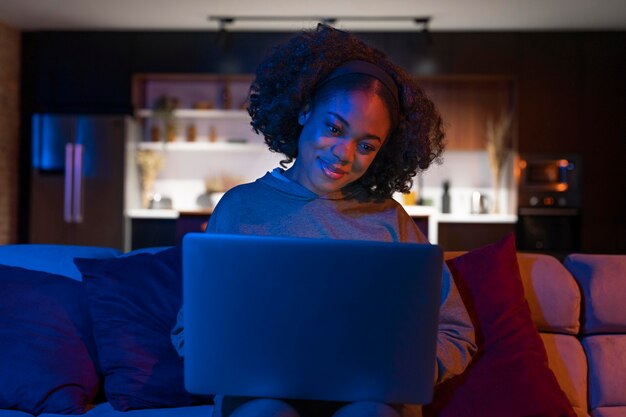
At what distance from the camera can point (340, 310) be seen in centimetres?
118

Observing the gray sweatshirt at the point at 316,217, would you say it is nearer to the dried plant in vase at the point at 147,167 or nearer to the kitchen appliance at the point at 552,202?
the kitchen appliance at the point at 552,202

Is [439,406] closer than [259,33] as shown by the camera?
Yes

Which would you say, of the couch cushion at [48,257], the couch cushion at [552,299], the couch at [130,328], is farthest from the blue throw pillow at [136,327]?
the couch cushion at [552,299]

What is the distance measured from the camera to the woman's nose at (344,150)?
5.30 ft

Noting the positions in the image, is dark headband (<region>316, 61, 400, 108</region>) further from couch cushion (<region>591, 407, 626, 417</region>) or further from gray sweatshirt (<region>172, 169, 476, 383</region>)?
couch cushion (<region>591, 407, 626, 417</region>)

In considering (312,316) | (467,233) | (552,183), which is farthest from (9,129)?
(312,316)

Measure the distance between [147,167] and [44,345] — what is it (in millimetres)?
5326

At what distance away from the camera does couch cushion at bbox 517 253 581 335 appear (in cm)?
226

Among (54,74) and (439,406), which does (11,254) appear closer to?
(439,406)

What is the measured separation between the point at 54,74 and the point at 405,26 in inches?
132

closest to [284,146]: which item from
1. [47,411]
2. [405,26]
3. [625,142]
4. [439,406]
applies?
[439,406]

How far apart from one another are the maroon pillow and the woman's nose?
67 centimetres

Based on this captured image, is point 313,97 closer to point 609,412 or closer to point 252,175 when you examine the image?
point 609,412

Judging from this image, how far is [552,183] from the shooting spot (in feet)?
22.3
